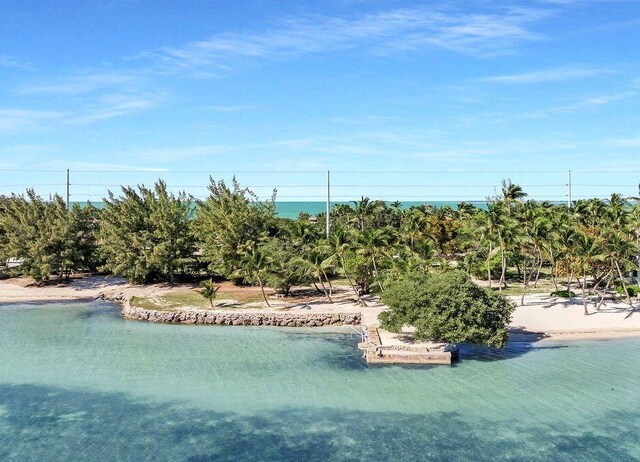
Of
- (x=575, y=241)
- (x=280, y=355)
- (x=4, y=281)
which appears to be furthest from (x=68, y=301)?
(x=575, y=241)

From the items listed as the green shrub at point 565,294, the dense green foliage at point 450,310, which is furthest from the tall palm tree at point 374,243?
the green shrub at point 565,294

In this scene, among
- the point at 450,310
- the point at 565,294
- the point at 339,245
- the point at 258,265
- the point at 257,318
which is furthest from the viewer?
the point at 565,294

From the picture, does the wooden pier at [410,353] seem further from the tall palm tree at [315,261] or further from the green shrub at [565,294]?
the green shrub at [565,294]

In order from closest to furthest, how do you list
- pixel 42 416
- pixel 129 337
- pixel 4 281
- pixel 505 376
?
pixel 42 416 < pixel 505 376 < pixel 129 337 < pixel 4 281

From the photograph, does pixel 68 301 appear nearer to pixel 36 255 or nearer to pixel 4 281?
pixel 36 255

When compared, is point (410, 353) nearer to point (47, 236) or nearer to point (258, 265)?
point (258, 265)

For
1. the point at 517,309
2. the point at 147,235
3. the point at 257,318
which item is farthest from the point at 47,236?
the point at 517,309

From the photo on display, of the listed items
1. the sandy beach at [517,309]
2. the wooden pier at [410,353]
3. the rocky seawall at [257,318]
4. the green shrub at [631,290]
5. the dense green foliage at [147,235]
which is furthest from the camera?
the dense green foliage at [147,235]
